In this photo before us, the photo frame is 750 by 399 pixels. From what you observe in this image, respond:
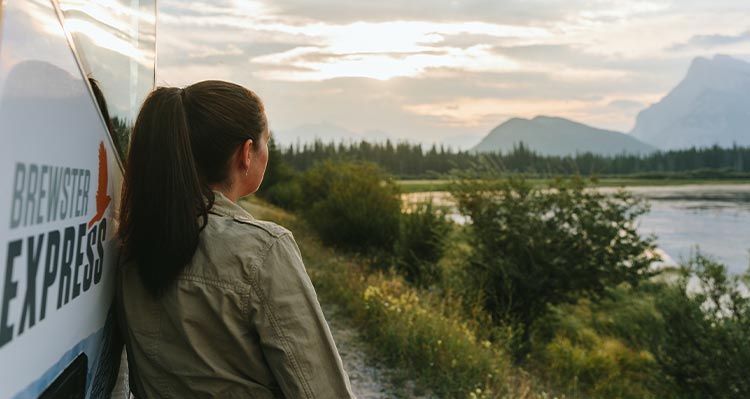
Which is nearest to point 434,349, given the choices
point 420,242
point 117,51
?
point 117,51

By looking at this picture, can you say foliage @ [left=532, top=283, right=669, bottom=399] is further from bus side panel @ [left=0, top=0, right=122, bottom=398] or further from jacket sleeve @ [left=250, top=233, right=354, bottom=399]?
bus side panel @ [left=0, top=0, right=122, bottom=398]

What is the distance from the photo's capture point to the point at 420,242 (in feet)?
43.5

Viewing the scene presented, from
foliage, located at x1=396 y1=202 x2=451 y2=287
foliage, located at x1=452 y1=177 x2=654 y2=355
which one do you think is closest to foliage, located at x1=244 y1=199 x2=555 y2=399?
foliage, located at x1=452 y1=177 x2=654 y2=355

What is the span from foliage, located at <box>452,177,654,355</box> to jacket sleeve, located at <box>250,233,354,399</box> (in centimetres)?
857

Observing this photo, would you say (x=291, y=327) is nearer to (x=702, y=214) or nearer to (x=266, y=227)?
(x=266, y=227)

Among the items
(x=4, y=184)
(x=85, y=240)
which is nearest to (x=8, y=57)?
(x=4, y=184)

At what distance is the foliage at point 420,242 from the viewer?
12844mm

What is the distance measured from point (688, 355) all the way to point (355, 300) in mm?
4587

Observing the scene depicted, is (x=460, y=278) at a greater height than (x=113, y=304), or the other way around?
(x=113, y=304)

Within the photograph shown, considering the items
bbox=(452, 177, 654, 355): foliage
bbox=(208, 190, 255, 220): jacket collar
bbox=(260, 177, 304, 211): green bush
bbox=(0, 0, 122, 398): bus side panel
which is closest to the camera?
bbox=(0, 0, 122, 398): bus side panel

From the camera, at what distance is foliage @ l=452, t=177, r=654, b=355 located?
981cm

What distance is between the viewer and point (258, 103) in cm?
157

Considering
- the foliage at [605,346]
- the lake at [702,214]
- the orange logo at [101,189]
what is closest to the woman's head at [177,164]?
the orange logo at [101,189]

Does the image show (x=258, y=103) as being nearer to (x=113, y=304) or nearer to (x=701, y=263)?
(x=113, y=304)
